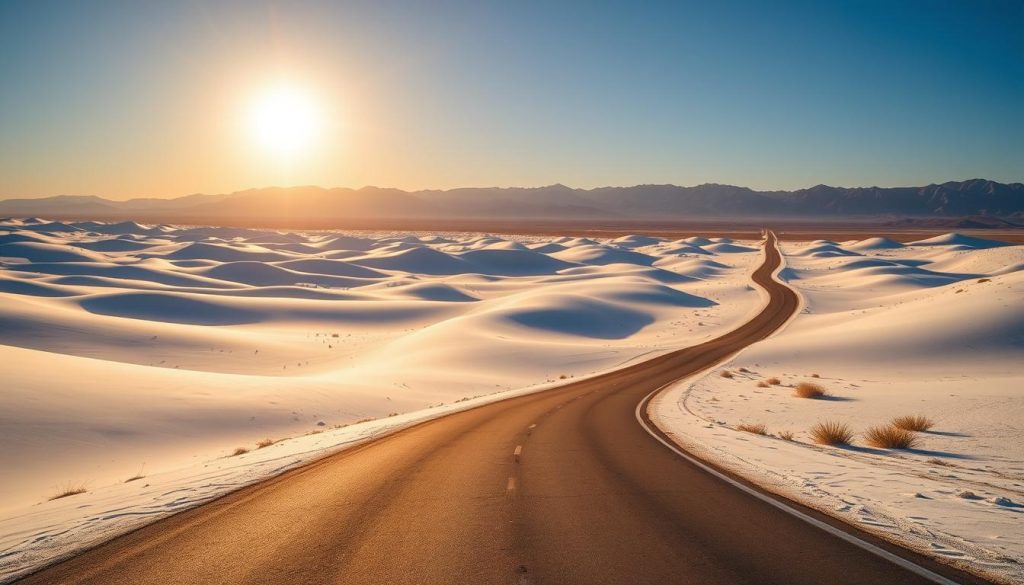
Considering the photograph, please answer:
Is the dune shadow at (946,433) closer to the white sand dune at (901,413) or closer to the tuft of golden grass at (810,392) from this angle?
the white sand dune at (901,413)

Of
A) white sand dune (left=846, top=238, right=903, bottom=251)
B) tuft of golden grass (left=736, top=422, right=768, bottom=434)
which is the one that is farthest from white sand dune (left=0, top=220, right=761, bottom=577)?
white sand dune (left=846, top=238, right=903, bottom=251)

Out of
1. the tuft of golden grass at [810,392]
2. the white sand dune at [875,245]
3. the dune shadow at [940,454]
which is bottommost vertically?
the white sand dune at [875,245]

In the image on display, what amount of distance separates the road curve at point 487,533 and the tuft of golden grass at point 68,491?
16.2 ft

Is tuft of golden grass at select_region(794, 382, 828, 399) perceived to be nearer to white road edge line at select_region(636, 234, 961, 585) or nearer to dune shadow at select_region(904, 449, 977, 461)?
dune shadow at select_region(904, 449, 977, 461)

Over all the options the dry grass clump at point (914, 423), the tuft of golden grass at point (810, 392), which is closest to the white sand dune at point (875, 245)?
the tuft of golden grass at point (810, 392)

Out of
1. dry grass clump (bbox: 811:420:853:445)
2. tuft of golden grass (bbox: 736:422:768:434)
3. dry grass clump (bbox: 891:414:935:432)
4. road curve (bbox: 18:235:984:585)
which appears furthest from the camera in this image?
tuft of golden grass (bbox: 736:422:768:434)

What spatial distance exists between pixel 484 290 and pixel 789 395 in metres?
69.6

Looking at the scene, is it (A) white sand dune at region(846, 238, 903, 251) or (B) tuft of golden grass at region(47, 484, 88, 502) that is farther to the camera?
(A) white sand dune at region(846, 238, 903, 251)

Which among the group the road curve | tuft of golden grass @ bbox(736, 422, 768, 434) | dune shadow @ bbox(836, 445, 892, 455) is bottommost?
tuft of golden grass @ bbox(736, 422, 768, 434)

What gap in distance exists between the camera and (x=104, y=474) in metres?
15.9

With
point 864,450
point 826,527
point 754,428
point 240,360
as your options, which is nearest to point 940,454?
point 864,450

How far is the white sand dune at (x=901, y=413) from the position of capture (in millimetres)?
8305

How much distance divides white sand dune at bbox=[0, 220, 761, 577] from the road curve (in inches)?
56.8

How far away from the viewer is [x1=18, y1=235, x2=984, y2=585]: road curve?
6613mm
